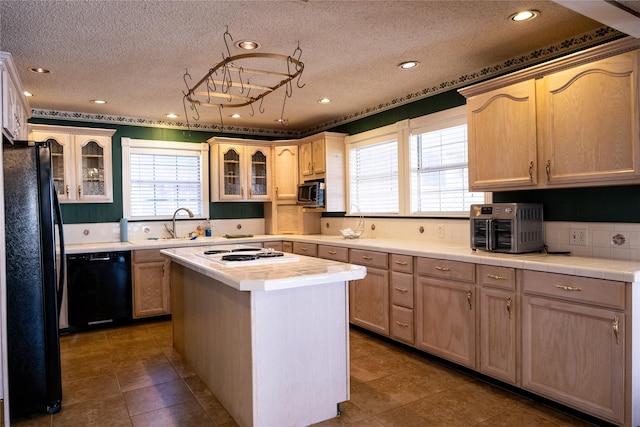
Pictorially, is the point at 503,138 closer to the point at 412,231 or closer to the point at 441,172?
the point at 441,172

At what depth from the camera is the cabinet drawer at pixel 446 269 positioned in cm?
306

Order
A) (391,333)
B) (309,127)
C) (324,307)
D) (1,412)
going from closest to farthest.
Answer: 1. (1,412)
2. (324,307)
3. (391,333)
4. (309,127)

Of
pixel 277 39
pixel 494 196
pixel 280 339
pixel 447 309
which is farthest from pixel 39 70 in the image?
pixel 494 196

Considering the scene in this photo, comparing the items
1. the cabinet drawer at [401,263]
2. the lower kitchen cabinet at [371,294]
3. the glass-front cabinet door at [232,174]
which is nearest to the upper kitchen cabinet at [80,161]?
the glass-front cabinet door at [232,174]

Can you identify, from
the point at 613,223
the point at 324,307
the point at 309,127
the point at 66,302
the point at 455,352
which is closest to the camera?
the point at 324,307

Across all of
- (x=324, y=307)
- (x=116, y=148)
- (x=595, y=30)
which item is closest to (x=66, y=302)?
(x=116, y=148)

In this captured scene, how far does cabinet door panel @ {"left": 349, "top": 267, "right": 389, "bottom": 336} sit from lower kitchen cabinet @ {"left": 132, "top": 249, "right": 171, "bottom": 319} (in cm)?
216

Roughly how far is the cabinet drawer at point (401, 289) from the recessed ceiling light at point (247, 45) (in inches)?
85.2

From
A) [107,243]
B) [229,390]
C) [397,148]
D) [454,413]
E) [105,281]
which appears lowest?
[454,413]

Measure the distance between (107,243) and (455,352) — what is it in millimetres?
3995

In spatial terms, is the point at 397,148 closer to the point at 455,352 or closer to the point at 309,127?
the point at 309,127

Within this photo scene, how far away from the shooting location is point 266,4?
239cm

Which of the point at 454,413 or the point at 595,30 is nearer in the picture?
the point at 454,413

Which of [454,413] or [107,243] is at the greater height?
[107,243]
